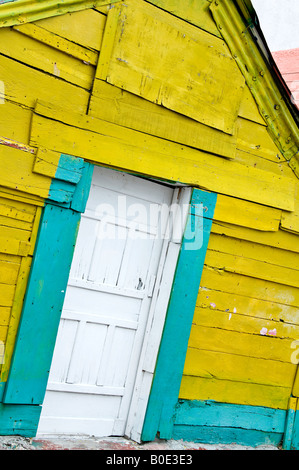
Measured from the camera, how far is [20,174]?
13.5 ft

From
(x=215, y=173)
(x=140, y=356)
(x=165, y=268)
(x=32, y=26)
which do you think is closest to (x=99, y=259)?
(x=165, y=268)

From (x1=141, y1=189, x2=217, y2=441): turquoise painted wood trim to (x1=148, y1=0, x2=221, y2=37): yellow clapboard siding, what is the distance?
4.60 feet

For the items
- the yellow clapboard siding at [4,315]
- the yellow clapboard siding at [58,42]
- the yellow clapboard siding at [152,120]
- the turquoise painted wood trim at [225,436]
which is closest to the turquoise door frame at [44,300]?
the yellow clapboard siding at [4,315]

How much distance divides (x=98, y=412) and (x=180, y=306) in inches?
43.9

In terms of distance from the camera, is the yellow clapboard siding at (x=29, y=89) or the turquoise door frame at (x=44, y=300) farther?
the turquoise door frame at (x=44, y=300)

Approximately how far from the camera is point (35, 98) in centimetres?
417

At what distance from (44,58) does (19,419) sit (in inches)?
105

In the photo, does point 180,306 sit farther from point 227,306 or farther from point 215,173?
point 215,173

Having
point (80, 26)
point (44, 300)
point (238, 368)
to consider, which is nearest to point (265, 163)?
point (238, 368)

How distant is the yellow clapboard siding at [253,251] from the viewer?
511cm

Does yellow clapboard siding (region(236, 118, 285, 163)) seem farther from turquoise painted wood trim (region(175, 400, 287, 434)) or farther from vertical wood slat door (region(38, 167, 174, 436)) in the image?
turquoise painted wood trim (region(175, 400, 287, 434))

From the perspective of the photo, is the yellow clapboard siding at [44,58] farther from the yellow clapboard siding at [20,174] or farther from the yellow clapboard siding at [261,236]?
the yellow clapboard siding at [261,236]

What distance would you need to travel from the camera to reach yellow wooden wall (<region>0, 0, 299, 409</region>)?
4.16 m

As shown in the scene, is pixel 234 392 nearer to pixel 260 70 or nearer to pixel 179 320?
pixel 179 320
